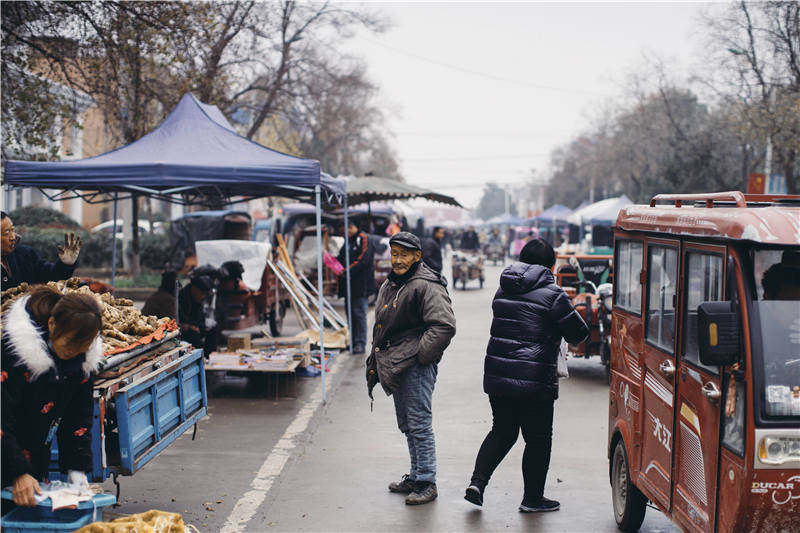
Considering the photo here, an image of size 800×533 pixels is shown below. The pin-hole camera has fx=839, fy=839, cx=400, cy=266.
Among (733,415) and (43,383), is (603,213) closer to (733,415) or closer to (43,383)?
(733,415)

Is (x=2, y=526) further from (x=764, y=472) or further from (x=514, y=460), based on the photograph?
(x=514, y=460)

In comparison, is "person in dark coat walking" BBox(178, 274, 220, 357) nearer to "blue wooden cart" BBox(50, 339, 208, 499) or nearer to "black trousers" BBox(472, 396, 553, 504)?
"blue wooden cart" BBox(50, 339, 208, 499)

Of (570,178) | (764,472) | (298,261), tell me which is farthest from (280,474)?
(570,178)

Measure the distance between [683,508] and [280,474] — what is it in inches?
132

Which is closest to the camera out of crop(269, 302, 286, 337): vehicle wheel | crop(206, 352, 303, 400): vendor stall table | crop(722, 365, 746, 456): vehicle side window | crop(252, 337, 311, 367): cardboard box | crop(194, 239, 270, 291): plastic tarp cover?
crop(722, 365, 746, 456): vehicle side window

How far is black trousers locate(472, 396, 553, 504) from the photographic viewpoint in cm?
557

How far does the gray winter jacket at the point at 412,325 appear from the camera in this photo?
225 inches

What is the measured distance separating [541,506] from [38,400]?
3395 mm

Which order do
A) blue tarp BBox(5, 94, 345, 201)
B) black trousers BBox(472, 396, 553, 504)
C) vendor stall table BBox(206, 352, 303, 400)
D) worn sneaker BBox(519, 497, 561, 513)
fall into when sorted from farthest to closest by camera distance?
vendor stall table BBox(206, 352, 303, 400)
blue tarp BBox(5, 94, 345, 201)
worn sneaker BBox(519, 497, 561, 513)
black trousers BBox(472, 396, 553, 504)

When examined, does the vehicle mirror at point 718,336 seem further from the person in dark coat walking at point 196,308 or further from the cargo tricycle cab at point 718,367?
the person in dark coat walking at point 196,308

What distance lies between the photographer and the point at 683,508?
4.28 metres

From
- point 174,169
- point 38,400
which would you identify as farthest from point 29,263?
point 38,400

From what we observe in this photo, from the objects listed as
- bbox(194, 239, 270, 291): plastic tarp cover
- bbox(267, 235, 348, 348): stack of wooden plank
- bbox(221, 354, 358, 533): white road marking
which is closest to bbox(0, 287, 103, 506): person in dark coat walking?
bbox(221, 354, 358, 533): white road marking

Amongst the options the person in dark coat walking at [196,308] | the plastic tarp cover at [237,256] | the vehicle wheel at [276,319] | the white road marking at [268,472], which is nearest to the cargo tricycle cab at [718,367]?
the white road marking at [268,472]
